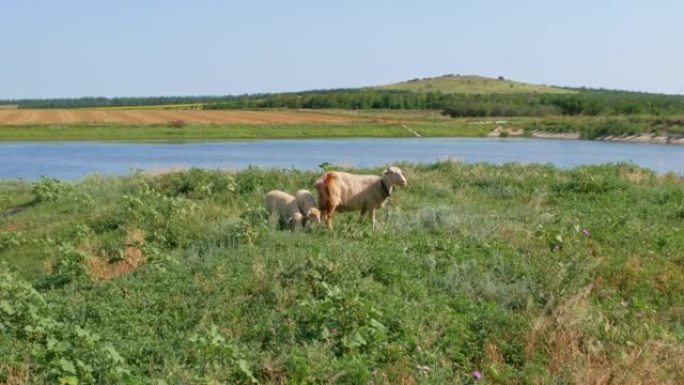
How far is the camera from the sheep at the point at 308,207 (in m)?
12.3

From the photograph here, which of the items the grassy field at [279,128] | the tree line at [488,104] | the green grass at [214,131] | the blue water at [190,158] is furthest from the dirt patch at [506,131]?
the blue water at [190,158]

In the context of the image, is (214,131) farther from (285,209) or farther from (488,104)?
(285,209)

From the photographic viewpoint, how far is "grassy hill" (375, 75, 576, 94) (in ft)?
533

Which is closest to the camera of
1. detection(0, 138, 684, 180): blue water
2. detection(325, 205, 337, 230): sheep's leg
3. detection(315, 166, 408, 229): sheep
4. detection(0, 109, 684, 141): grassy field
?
detection(325, 205, 337, 230): sheep's leg

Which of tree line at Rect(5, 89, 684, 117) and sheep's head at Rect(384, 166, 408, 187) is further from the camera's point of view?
tree line at Rect(5, 89, 684, 117)

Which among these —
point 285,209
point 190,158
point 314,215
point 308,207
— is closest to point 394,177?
point 308,207

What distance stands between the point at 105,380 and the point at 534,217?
8831 mm

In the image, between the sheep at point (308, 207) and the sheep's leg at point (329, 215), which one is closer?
the sheep at point (308, 207)

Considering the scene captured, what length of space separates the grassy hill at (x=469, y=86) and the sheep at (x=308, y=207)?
14910 centimetres

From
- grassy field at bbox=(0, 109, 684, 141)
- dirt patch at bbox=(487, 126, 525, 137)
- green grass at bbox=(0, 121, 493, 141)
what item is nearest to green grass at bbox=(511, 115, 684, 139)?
grassy field at bbox=(0, 109, 684, 141)

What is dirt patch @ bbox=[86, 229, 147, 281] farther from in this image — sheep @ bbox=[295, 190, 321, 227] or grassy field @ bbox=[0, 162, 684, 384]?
sheep @ bbox=[295, 190, 321, 227]

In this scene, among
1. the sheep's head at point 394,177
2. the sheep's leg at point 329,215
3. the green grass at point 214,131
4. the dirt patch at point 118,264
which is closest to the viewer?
the dirt patch at point 118,264

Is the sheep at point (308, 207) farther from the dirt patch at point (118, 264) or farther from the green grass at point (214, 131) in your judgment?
the green grass at point (214, 131)

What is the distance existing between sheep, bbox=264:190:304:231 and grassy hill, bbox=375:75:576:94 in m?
149
